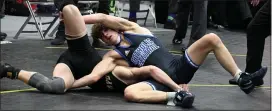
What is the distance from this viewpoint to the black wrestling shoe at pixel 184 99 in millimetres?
3027

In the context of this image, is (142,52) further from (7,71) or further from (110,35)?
(7,71)

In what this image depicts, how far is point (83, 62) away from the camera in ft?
11.5

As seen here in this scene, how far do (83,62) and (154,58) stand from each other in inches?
20.7

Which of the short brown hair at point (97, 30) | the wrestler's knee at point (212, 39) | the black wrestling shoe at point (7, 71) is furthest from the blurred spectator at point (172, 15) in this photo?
the black wrestling shoe at point (7, 71)

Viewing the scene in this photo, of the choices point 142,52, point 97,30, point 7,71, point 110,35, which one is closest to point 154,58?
point 142,52

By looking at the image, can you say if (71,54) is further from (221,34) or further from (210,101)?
(221,34)

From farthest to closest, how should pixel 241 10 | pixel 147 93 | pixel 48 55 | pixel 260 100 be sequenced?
pixel 241 10 → pixel 48 55 → pixel 260 100 → pixel 147 93

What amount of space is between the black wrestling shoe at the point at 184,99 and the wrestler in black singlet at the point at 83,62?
516mm

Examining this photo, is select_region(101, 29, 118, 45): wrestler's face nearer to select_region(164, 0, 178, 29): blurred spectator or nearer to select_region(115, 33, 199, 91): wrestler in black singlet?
select_region(115, 33, 199, 91): wrestler in black singlet

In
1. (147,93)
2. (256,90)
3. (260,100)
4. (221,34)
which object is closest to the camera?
(147,93)

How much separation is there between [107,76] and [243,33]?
14.4 feet

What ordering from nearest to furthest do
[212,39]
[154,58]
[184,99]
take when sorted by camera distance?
[184,99] → [212,39] → [154,58]

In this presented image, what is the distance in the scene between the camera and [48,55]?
504 centimetres

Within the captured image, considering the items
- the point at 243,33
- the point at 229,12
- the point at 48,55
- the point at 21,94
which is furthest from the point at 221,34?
the point at 21,94
